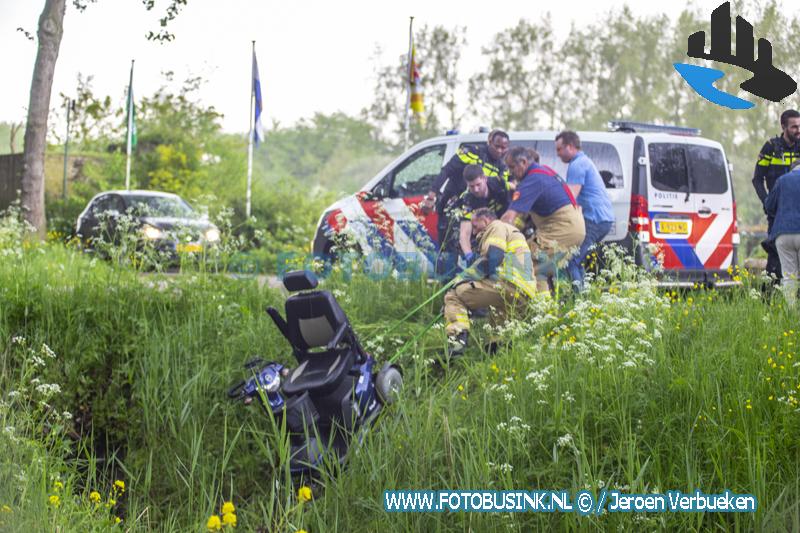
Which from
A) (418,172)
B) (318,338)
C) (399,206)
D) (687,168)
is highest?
(687,168)

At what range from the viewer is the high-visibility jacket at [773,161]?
939 cm

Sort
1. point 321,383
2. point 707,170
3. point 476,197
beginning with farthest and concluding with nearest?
point 707,170
point 476,197
point 321,383

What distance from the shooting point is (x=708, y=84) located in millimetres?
5254

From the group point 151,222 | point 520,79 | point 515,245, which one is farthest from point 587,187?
point 520,79

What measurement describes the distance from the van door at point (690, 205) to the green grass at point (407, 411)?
218 cm

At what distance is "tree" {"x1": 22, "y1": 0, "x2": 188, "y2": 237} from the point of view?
15.0 meters

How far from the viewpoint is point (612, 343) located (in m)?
5.96

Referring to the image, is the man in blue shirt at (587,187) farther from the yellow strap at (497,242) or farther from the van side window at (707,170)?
the yellow strap at (497,242)

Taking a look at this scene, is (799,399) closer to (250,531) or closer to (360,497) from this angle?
(360,497)

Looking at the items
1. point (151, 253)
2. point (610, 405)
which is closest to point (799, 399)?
point (610, 405)

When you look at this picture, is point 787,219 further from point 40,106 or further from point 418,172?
point 40,106

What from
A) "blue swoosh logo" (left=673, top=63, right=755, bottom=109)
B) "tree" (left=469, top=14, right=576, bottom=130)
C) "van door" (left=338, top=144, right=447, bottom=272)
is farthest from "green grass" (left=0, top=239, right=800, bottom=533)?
"tree" (left=469, top=14, right=576, bottom=130)

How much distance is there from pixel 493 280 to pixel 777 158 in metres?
3.65

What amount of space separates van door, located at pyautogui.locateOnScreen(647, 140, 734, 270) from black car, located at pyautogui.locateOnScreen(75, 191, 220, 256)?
449cm
